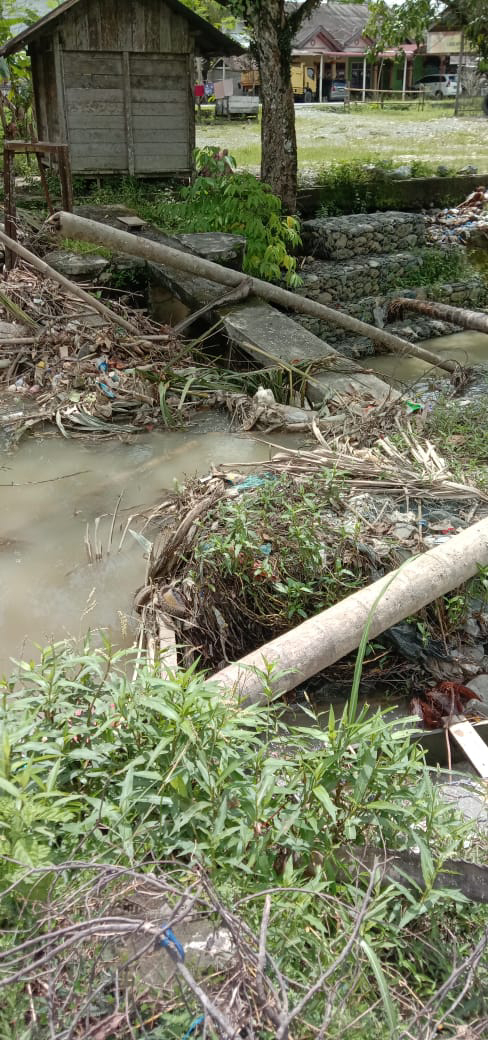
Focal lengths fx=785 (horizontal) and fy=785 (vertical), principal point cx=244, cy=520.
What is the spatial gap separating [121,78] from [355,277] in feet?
14.6

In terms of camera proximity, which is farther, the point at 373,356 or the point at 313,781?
the point at 373,356

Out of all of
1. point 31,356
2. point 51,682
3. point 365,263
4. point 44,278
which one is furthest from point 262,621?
point 365,263

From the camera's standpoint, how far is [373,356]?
29.6 ft

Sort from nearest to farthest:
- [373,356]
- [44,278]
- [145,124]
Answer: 1. [44,278]
2. [373,356]
3. [145,124]

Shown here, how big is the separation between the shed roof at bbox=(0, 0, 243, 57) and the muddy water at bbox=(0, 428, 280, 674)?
7365 millimetres

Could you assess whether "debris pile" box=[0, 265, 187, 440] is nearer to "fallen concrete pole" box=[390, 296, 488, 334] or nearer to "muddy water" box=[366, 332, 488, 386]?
"muddy water" box=[366, 332, 488, 386]

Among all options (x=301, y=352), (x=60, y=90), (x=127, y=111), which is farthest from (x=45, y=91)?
(x=301, y=352)

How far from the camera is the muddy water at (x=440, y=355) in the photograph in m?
7.97

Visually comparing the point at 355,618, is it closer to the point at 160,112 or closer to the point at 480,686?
the point at 480,686

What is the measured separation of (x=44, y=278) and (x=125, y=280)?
35.1 inches

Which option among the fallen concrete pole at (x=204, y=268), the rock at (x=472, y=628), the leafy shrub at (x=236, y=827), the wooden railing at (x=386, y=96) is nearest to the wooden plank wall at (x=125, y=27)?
the fallen concrete pole at (x=204, y=268)

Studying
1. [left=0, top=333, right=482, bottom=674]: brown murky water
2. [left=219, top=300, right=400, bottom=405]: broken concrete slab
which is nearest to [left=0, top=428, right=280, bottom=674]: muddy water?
[left=0, top=333, right=482, bottom=674]: brown murky water

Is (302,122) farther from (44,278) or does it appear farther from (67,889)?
(67,889)

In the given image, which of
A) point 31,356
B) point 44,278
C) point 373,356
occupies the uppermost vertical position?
point 44,278
